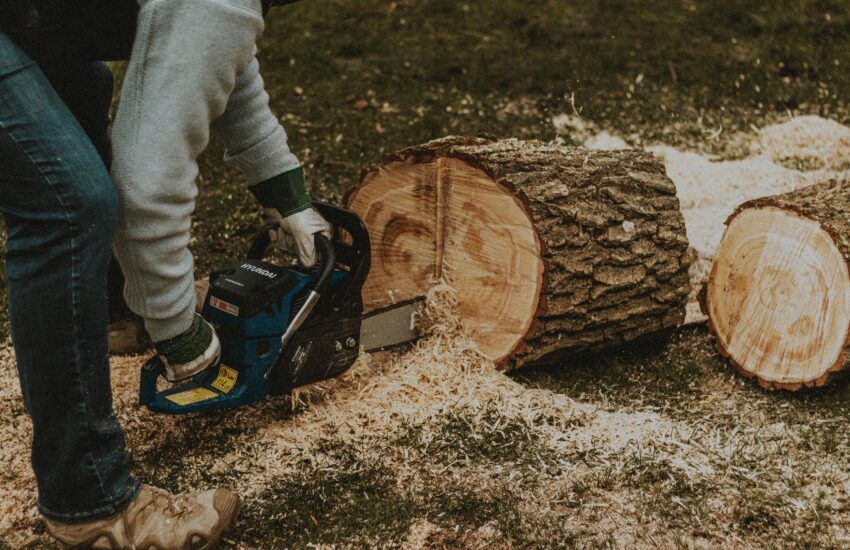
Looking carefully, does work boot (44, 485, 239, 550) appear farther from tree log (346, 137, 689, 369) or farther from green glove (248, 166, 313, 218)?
tree log (346, 137, 689, 369)

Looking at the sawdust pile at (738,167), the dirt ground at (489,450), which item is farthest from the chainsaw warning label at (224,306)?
the sawdust pile at (738,167)

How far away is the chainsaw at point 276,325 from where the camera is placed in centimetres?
240

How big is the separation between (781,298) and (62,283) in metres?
2.34

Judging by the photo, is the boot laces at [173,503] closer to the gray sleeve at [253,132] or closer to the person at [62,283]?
the person at [62,283]

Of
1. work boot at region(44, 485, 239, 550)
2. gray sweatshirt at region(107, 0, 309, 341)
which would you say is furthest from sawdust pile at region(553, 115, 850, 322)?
gray sweatshirt at region(107, 0, 309, 341)

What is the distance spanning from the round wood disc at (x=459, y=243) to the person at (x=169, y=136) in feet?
3.70

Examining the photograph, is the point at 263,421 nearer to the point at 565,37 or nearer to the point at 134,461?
the point at 134,461

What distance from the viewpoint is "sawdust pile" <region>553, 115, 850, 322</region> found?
3965 millimetres

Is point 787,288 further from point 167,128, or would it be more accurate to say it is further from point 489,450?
point 167,128

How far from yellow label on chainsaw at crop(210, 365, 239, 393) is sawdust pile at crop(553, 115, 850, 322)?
2.00 meters

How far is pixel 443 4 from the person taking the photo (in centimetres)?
621

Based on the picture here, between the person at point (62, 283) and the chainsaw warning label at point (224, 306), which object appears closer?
the person at point (62, 283)

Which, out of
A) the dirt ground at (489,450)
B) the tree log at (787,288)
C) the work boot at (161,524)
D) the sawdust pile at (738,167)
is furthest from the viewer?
the sawdust pile at (738,167)

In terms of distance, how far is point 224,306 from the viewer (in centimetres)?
243
